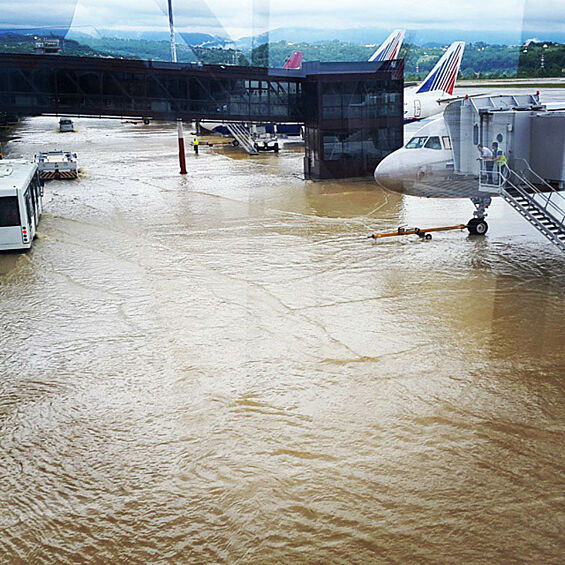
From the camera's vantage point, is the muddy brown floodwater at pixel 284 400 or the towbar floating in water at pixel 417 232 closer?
the muddy brown floodwater at pixel 284 400

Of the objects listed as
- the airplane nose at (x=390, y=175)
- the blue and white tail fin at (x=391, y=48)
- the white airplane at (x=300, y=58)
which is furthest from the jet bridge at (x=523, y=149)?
the blue and white tail fin at (x=391, y=48)

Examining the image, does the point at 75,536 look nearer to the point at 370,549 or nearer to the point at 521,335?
the point at 370,549

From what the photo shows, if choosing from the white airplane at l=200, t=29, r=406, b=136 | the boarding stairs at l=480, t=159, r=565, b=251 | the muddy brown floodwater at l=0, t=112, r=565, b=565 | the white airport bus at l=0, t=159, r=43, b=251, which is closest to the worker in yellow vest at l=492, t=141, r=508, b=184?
the boarding stairs at l=480, t=159, r=565, b=251

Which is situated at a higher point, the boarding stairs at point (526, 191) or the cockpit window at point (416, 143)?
the cockpit window at point (416, 143)

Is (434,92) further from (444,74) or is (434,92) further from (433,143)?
(433,143)

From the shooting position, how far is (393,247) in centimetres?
2302

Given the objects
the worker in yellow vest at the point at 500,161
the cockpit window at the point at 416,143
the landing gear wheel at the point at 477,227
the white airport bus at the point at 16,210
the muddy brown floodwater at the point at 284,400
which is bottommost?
the muddy brown floodwater at the point at 284,400

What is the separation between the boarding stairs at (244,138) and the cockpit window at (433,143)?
110ft

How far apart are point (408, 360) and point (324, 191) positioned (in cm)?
2270

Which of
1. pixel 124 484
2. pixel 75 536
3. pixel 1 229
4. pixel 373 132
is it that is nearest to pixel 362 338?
pixel 124 484

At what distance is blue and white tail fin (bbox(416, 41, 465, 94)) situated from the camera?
54812 mm

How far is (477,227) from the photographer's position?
23.9 metres

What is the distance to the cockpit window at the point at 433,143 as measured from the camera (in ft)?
71.8

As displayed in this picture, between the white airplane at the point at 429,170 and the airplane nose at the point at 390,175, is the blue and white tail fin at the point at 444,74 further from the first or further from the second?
the airplane nose at the point at 390,175
